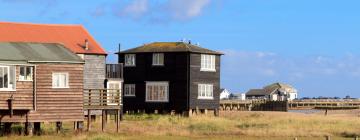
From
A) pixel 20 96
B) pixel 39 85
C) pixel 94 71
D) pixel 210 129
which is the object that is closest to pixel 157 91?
pixel 94 71

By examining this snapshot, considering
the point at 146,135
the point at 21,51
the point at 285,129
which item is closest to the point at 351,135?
the point at 285,129

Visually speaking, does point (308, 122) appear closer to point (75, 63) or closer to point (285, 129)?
point (285, 129)

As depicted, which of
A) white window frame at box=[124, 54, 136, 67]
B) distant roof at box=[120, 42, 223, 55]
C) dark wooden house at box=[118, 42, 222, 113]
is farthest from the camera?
white window frame at box=[124, 54, 136, 67]

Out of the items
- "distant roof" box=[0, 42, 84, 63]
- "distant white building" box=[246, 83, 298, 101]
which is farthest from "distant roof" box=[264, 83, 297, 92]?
"distant roof" box=[0, 42, 84, 63]

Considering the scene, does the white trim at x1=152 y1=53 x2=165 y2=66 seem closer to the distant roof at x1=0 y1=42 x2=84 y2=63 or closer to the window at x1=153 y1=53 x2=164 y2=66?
the window at x1=153 y1=53 x2=164 y2=66

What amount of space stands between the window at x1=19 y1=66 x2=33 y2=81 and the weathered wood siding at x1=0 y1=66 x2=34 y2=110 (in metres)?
0.27

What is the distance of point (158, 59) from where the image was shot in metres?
78.9

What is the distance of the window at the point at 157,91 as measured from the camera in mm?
78125

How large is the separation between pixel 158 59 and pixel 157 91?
2.85 meters

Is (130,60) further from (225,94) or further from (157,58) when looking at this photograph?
(225,94)

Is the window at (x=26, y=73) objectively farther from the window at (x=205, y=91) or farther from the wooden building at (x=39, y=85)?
the window at (x=205, y=91)

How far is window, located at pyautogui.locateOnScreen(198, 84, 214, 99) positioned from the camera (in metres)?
78.6

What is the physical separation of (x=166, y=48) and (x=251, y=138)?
28940mm

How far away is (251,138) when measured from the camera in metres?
50.8
